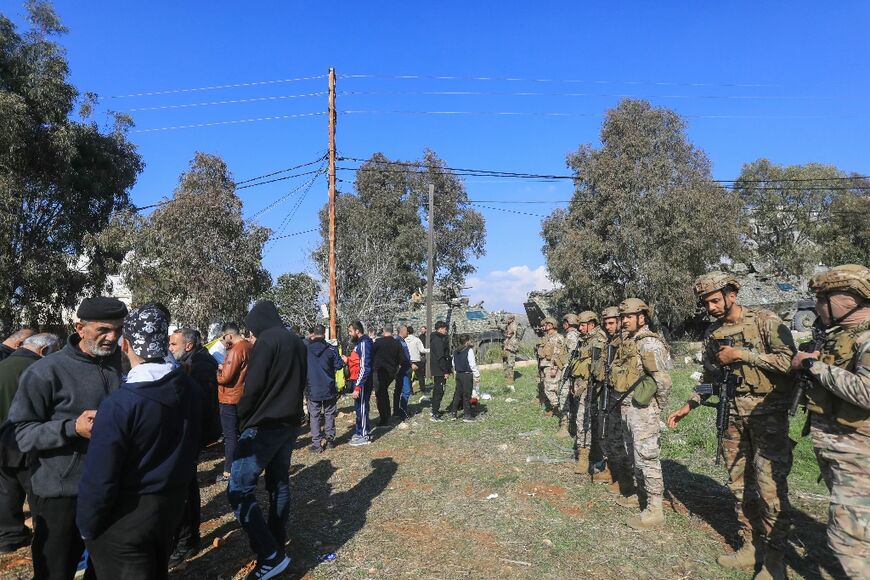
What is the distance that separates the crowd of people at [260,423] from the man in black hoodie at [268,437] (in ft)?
0.04

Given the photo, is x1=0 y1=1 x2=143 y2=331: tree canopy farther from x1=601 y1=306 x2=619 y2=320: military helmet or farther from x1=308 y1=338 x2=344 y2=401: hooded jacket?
x1=601 y1=306 x2=619 y2=320: military helmet

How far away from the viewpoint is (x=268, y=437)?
395 centimetres

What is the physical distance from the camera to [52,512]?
9.64ft

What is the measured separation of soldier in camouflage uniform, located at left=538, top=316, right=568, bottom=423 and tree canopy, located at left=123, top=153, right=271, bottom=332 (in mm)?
8465

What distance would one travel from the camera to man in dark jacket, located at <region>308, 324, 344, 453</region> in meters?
7.93

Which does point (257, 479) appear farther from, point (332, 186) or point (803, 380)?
point (332, 186)

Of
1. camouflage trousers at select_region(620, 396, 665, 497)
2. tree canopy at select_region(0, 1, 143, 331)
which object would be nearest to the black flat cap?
camouflage trousers at select_region(620, 396, 665, 497)

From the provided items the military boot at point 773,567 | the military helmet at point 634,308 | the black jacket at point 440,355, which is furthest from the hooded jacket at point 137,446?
the black jacket at point 440,355

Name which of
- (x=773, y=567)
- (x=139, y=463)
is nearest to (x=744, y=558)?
(x=773, y=567)

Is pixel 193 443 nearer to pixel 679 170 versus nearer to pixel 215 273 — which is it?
pixel 215 273

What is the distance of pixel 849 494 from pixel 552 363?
767 centimetres

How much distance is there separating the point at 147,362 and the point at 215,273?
40.6 ft

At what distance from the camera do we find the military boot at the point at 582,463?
6.60 m

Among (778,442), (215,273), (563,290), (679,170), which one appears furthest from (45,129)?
(679,170)
